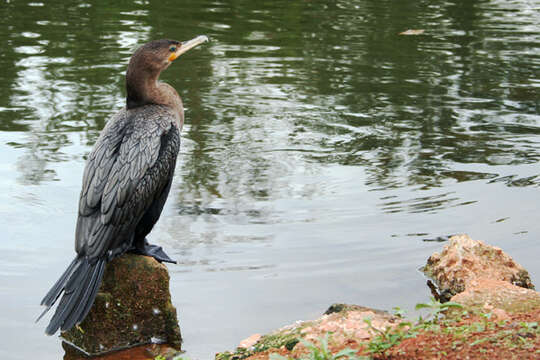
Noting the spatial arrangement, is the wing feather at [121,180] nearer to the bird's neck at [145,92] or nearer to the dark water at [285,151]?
the bird's neck at [145,92]

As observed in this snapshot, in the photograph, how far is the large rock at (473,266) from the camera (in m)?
4.34

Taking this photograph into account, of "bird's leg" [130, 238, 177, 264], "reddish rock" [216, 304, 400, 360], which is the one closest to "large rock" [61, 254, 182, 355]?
"bird's leg" [130, 238, 177, 264]

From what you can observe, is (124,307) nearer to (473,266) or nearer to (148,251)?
(148,251)

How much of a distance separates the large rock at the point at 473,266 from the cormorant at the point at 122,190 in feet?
5.20

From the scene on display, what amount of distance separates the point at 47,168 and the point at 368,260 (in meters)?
2.93

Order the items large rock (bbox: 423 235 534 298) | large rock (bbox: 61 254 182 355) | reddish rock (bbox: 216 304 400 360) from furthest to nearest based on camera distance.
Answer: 1. large rock (bbox: 423 235 534 298)
2. large rock (bbox: 61 254 182 355)
3. reddish rock (bbox: 216 304 400 360)

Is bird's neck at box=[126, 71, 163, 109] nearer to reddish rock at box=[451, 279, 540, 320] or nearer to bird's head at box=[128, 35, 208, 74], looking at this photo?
bird's head at box=[128, 35, 208, 74]

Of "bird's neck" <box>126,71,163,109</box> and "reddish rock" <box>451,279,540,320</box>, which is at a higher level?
"bird's neck" <box>126,71,163,109</box>

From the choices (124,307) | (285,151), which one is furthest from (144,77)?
(285,151)

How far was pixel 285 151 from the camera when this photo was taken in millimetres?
7008

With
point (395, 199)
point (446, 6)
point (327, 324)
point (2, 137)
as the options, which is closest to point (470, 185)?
point (395, 199)

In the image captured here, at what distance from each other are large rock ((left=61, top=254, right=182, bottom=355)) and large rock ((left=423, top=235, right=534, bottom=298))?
1.56 meters

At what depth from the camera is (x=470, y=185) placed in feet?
20.3

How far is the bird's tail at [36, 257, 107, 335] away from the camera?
3664 mm
